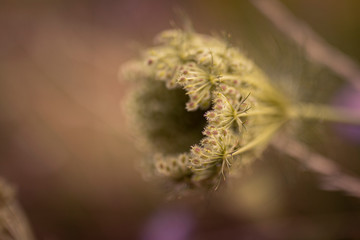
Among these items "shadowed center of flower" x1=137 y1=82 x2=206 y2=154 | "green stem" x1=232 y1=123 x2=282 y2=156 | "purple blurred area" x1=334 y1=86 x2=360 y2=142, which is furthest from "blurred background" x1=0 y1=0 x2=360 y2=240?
"shadowed center of flower" x1=137 y1=82 x2=206 y2=154

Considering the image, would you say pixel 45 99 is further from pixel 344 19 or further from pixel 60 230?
pixel 344 19

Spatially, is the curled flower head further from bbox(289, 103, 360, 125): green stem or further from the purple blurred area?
the purple blurred area

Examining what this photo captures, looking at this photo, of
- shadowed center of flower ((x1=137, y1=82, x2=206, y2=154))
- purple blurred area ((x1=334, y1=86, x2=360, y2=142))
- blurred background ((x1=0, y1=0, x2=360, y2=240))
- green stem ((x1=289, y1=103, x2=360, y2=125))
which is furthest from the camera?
blurred background ((x1=0, y1=0, x2=360, y2=240))

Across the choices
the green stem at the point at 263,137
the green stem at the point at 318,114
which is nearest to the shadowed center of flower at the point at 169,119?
the green stem at the point at 263,137

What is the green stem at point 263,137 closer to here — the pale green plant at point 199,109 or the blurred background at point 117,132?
the pale green plant at point 199,109

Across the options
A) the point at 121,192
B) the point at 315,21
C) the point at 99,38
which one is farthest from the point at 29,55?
the point at 315,21
